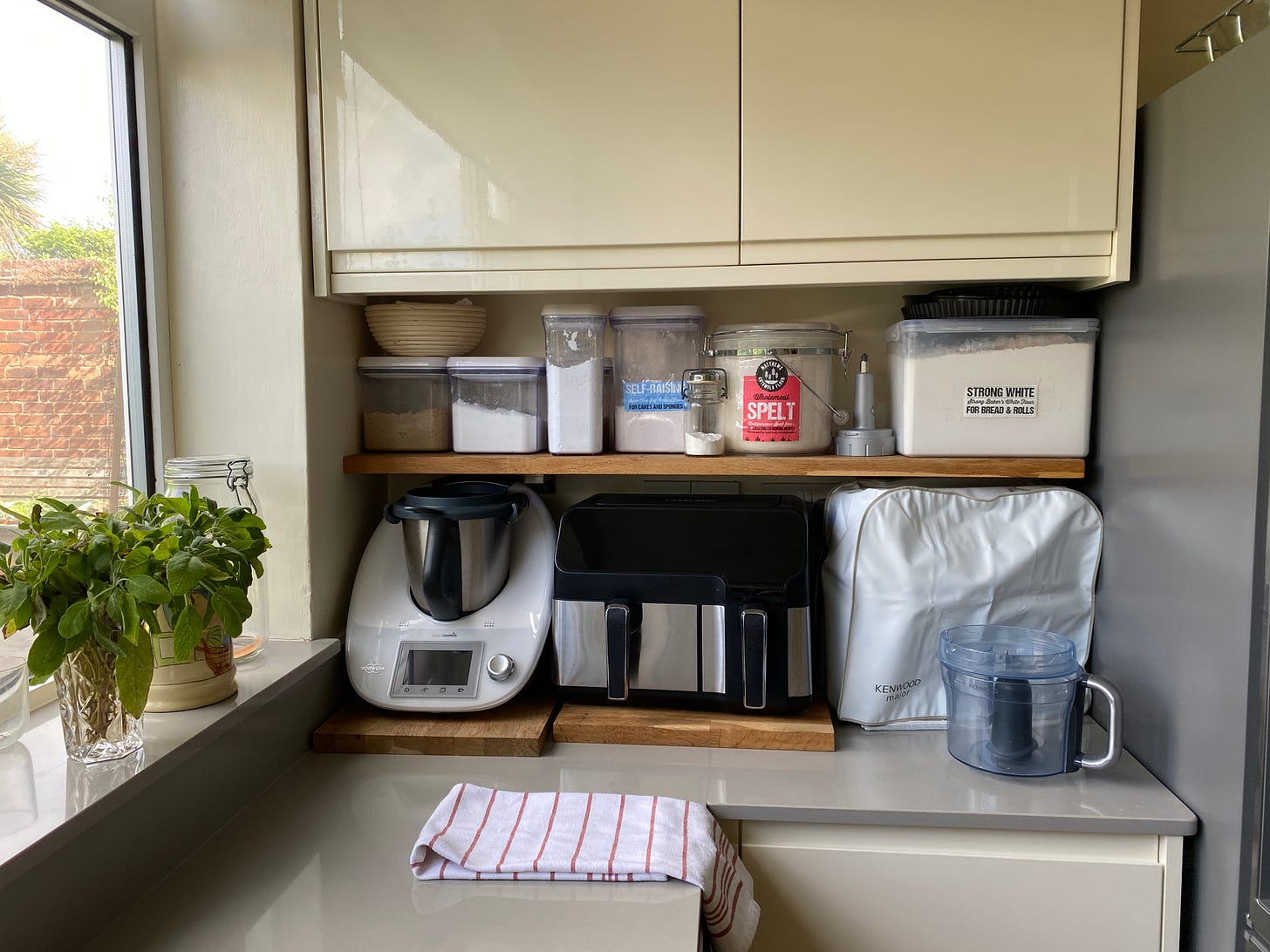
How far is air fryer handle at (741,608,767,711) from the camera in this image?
1.47 m

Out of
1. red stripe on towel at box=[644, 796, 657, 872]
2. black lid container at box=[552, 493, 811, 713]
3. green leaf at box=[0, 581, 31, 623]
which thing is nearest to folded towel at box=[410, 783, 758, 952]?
red stripe on towel at box=[644, 796, 657, 872]

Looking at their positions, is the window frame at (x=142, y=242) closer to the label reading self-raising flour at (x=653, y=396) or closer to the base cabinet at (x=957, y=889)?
the label reading self-raising flour at (x=653, y=396)

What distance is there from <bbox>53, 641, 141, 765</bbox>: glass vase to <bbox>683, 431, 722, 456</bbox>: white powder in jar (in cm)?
90

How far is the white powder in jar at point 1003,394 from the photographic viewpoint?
1.49 meters

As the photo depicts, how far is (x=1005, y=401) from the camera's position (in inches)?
59.1

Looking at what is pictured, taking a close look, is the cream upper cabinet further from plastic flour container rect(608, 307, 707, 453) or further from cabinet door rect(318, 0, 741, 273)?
plastic flour container rect(608, 307, 707, 453)

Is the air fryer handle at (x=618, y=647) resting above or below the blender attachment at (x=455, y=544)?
below

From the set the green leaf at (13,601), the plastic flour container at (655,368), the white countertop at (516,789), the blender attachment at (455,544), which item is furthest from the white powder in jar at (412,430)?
the green leaf at (13,601)

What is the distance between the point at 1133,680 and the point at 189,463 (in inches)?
57.8

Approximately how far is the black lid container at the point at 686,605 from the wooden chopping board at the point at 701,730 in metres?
0.02

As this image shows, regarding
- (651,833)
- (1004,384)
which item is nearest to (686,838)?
(651,833)

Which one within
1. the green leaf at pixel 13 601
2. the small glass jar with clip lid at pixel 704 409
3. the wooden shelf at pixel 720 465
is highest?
the small glass jar with clip lid at pixel 704 409

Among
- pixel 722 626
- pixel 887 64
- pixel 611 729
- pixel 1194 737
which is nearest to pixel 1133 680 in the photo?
pixel 1194 737

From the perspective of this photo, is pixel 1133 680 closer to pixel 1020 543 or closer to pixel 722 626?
pixel 1020 543
